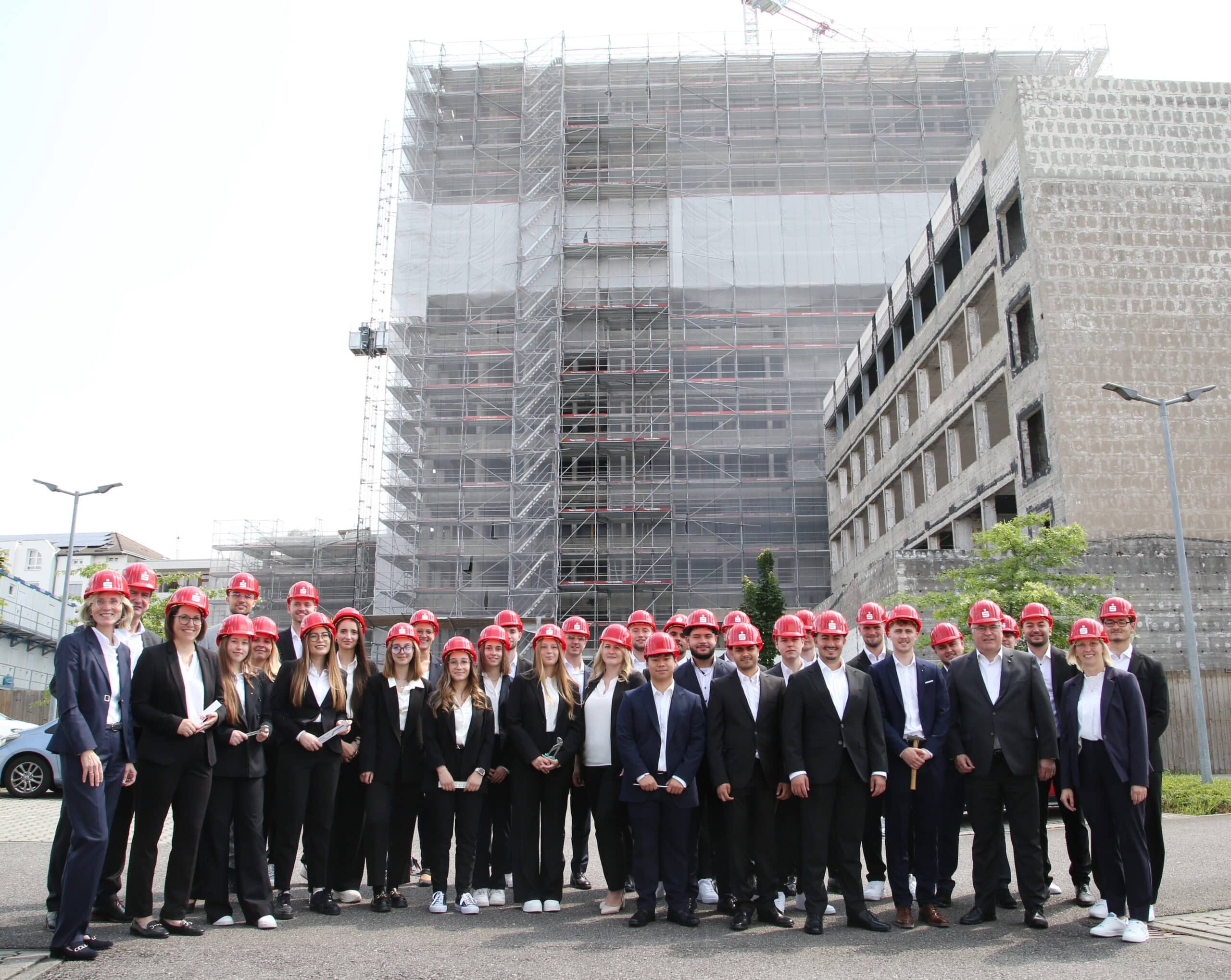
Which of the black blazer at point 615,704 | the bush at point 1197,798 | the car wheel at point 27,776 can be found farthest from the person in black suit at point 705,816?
the car wheel at point 27,776

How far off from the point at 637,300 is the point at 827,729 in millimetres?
35228

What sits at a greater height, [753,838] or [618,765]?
[618,765]

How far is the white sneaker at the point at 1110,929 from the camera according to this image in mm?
6137

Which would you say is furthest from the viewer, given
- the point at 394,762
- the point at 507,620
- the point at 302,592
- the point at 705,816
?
the point at 507,620

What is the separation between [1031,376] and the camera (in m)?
22.8

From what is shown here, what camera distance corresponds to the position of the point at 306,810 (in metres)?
6.98

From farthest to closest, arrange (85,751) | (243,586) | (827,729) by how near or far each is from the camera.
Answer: (243,586) → (827,729) → (85,751)

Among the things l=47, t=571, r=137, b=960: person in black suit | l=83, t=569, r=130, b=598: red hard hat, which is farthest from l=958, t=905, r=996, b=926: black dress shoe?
l=83, t=569, r=130, b=598: red hard hat

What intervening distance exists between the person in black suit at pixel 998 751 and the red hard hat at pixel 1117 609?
0.72 meters

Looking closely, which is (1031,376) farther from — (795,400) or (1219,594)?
(795,400)

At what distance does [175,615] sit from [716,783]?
3584mm

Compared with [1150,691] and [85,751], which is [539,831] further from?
[1150,691]

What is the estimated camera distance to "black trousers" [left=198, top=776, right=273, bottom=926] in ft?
21.1

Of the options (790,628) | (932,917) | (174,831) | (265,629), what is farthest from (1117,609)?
(174,831)
